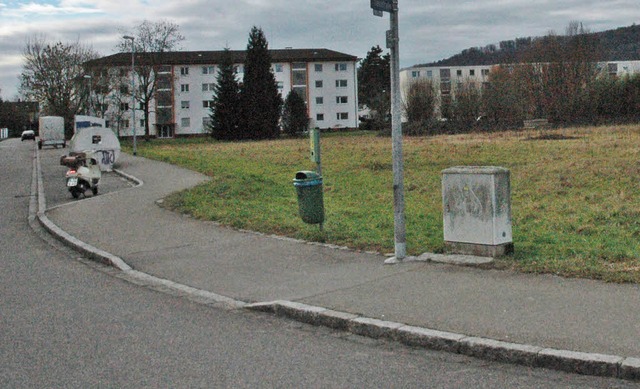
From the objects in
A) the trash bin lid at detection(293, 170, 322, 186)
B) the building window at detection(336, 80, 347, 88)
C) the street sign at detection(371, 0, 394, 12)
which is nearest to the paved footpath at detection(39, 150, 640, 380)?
the trash bin lid at detection(293, 170, 322, 186)

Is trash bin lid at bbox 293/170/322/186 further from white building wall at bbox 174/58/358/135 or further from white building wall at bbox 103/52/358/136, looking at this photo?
white building wall at bbox 103/52/358/136

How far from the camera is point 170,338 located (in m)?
6.46

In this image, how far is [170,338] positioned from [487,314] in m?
2.69

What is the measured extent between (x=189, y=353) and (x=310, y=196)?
5531 mm

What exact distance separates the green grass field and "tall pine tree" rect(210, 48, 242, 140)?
163 feet

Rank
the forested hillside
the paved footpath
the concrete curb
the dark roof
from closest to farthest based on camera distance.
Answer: the concrete curb, the paved footpath, the forested hillside, the dark roof

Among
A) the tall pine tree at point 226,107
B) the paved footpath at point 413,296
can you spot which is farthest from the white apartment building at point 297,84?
the paved footpath at point 413,296

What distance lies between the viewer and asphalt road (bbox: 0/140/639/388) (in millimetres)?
5199

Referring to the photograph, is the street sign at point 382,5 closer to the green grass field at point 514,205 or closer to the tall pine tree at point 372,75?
the green grass field at point 514,205

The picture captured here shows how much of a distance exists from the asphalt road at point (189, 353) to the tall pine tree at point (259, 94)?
71.9 metres

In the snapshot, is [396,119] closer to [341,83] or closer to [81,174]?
[81,174]

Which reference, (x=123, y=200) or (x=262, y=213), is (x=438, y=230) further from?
(x=123, y=200)

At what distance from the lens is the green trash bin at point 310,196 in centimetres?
1127

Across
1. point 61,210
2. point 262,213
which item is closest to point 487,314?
point 262,213
